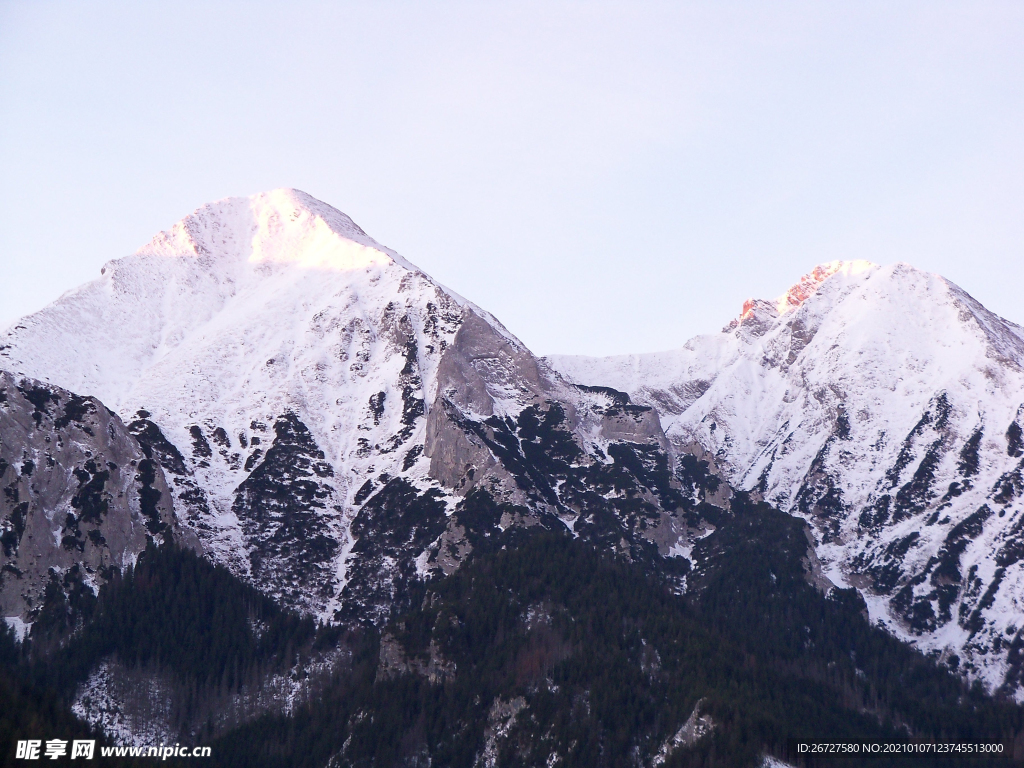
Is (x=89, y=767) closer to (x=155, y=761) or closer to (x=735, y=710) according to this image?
(x=155, y=761)

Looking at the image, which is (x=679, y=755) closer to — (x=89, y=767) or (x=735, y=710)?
(x=735, y=710)

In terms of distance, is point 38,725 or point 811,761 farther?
point 811,761

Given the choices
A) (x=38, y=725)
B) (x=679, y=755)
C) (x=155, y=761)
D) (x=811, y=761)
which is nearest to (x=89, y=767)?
(x=38, y=725)

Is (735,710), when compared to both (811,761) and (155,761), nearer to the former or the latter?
(811,761)

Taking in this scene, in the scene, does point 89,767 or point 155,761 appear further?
point 155,761

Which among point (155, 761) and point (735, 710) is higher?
point (735, 710)

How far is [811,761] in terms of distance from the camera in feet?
634

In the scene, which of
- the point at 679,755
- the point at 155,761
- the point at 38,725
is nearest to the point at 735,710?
the point at 679,755

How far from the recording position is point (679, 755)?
640 feet

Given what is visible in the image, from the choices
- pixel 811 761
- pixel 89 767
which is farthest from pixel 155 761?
pixel 811 761

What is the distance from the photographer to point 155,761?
18762 centimetres

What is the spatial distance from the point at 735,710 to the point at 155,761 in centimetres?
9127

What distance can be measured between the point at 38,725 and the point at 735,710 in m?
106

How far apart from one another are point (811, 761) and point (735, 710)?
13854 mm
